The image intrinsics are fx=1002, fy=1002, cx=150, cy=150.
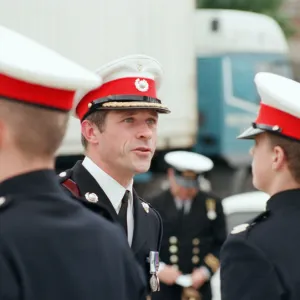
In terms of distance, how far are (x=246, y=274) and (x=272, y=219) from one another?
227 millimetres

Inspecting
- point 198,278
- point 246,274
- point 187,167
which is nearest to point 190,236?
point 198,278

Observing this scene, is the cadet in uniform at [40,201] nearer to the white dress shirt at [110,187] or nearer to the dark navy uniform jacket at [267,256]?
the dark navy uniform jacket at [267,256]

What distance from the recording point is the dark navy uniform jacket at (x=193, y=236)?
23.1 feet

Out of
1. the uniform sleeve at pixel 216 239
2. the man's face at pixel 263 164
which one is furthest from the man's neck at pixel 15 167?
the uniform sleeve at pixel 216 239

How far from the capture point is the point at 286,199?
3.26 meters

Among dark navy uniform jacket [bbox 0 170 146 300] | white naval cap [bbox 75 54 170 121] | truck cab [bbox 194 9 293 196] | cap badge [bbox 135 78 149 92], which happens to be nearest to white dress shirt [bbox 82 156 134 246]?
→ white naval cap [bbox 75 54 170 121]

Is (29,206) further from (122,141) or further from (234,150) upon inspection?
(234,150)

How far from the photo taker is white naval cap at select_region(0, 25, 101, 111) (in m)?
2.32

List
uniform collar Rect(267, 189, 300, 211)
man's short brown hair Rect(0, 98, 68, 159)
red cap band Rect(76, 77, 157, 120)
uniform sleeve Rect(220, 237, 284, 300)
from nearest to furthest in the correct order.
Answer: man's short brown hair Rect(0, 98, 68, 159) < uniform sleeve Rect(220, 237, 284, 300) < uniform collar Rect(267, 189, 300, 211) < red cap band Rect(76, 77, 157, 120)

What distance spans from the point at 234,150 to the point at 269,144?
480 inches

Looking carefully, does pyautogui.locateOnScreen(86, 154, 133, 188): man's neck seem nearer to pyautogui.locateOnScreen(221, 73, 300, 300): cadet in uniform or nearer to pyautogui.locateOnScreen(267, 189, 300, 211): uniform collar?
pyautogui.locateOnScreen(221, 73, 300, 300): cadet in uniform

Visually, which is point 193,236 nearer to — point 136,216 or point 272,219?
point 136,216

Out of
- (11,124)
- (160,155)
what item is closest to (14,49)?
(11,124)

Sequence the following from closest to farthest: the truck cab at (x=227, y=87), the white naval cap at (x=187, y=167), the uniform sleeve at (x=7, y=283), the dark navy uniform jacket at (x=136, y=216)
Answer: the uniform sleeve at (x=7, y=283)
the dark navy uniform jacket at (x=136, y=216)
the white naval cap at (x=187, y=167)
the truck cab at (x=227, y=87)
